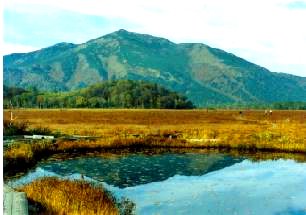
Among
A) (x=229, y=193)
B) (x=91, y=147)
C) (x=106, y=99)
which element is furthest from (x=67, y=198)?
(x=106, y=99)

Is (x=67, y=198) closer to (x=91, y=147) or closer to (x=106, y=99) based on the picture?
(x=91, y=147)

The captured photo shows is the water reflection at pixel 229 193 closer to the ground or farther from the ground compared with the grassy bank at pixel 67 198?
closer to the ground

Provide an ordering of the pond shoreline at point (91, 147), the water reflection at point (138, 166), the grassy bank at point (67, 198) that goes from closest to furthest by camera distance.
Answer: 1. the grassy bank at point (67, 198)
2. the water reflection at point (138, 166)
3. the pond shoreline at point (91, 147)

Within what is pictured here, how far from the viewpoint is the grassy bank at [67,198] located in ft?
51.9

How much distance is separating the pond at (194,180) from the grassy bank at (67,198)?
1.99 meters

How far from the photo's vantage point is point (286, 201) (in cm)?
2267

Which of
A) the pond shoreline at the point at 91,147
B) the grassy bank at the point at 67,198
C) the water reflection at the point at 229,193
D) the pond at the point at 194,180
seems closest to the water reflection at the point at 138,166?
the pond at the point at 194,180

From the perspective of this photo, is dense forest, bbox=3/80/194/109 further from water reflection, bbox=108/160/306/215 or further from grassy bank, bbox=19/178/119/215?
grassy bank, bbox=19/178/119/215

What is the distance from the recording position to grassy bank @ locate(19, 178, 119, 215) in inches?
623

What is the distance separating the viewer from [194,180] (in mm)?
28781

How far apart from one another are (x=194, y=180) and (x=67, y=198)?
39.8 feet

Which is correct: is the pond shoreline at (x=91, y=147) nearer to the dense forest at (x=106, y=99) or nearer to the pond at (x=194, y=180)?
the pond at (x=194, y=180)

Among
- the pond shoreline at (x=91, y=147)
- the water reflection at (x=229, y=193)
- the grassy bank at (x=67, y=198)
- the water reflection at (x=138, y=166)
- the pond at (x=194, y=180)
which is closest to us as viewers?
the grassy bank at (x=67, y=198)

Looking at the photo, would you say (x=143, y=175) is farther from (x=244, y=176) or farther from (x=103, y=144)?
(x=103, y=144)
